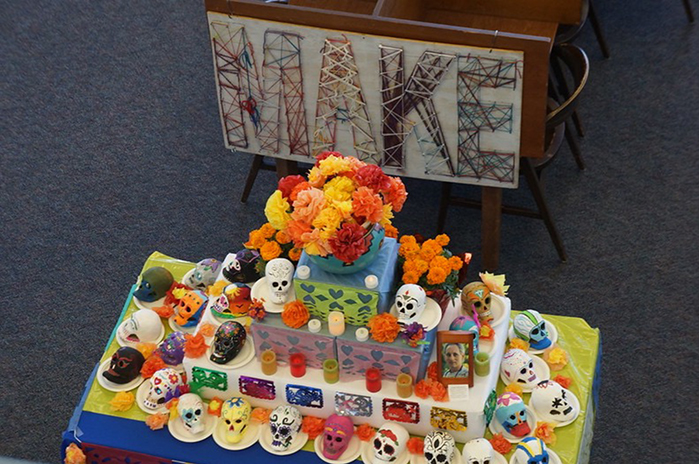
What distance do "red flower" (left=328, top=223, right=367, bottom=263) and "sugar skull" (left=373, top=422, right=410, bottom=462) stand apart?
0.68 metres

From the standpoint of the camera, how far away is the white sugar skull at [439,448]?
123 inches

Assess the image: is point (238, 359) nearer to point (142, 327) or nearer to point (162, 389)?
point (162, 389)

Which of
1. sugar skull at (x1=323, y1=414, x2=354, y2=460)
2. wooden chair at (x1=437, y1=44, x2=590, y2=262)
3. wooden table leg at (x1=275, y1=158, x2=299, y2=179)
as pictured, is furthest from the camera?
wooden table leg at (x1=275, y1=158, x2=299, y2=179)

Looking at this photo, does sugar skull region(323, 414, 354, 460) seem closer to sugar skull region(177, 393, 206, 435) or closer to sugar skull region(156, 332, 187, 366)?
sugar skull region(177, 393, 206, 435)

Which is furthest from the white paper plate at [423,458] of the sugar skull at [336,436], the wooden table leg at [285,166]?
the wooden table leg at [285,166]

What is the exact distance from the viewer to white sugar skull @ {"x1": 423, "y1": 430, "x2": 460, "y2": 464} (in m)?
3.12

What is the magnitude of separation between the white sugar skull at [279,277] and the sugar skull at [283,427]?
0.41 meters

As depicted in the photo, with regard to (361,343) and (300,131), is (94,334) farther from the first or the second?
(361,343)

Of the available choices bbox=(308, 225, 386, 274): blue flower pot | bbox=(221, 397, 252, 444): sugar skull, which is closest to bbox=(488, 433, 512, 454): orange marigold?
bbox=(308, 225, 386, 274): blue flower pot

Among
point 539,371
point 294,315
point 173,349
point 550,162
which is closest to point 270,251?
point 294,315

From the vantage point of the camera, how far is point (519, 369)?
3352mm

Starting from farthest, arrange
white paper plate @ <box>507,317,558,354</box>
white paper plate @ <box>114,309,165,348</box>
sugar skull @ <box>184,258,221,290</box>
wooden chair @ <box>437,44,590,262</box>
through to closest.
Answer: wooden chair @ <box>437,44,590,262</box>, sugar skull @ <box>184,258,221,290</box>, white paper plate @ <box>114,309,165,348</box>, white paper plate @ <box>507,317,558,354</box>

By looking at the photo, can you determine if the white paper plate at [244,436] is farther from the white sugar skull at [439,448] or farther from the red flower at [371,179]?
the red flower at [371,179]

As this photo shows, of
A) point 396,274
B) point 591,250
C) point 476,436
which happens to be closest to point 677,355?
point 591,250
